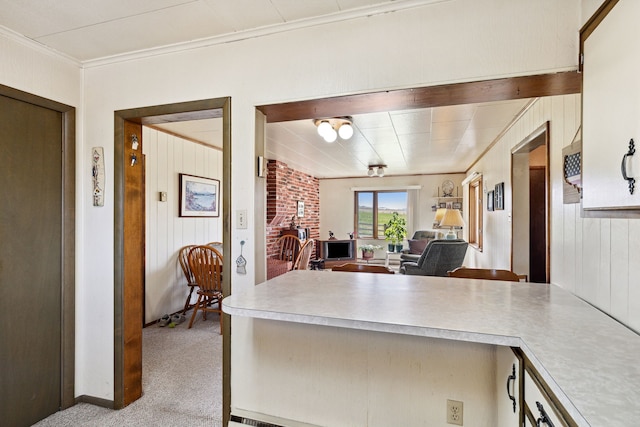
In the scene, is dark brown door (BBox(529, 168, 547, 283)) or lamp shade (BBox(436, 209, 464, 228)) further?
lamp shade (BBox(436, 209, 464, 228))

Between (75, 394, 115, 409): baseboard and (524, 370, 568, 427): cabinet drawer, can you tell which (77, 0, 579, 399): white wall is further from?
(524, 370, 568, 427): cabinet drawer

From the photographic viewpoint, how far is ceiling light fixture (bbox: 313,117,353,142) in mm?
3102

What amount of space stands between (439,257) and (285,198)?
314cm

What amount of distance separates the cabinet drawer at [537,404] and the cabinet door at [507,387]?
0.06 metres

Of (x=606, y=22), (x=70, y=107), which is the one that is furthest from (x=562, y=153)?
(x=70, y=107)

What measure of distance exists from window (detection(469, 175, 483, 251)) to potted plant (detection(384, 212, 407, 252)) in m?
1.64

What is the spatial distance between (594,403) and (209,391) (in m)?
2.35

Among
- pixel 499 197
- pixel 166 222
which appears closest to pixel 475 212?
pixel 499 197

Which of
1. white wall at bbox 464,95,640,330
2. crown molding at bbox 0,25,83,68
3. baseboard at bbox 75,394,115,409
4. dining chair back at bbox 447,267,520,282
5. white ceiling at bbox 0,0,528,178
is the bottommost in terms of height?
baseboard at bbox 75,394,115,409

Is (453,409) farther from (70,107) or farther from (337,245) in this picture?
(337,245)

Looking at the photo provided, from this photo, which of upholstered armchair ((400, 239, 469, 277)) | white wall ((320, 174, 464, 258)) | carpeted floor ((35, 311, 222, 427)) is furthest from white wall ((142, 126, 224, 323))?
white wall ((320, 174, 464, 258))

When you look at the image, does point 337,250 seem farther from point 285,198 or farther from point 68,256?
point 68,256

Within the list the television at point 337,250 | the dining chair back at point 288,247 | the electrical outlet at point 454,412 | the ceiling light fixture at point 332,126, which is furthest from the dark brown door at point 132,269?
the television at point 337,250

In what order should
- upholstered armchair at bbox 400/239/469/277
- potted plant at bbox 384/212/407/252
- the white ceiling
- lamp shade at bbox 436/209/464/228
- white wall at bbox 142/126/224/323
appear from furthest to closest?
potted plant at bbox 384/212/407/252 → lamp shade at bbox 436/209/464/228 → upholstered armchair at bbox 400/239/469/277 → white wall at bbox 142/126/224/323 → the white ceiling
